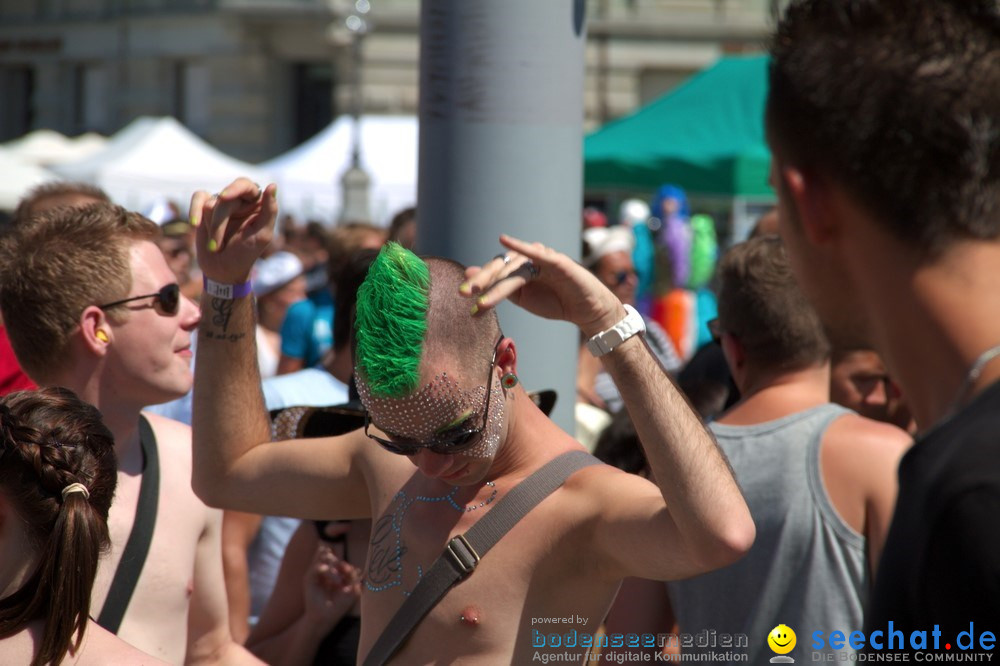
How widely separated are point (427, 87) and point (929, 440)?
1.91m

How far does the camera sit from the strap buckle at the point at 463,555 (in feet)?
7.23

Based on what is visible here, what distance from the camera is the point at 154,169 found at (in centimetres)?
1720

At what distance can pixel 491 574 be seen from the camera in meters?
2.21

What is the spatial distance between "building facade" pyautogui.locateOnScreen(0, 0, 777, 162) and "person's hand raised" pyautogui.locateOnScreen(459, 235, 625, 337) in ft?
58.7

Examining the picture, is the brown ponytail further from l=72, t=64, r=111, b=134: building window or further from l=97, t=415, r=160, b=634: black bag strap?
l=72, t=64, r=111, b=134: building window

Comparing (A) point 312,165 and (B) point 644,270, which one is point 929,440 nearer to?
(B) point 644,270

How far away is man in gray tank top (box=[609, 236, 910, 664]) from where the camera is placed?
2756mm

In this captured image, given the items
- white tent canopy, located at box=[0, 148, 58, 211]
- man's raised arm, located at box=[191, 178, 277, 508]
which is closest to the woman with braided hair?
man's raised arm, located at box=[191, 178, 277, 508]

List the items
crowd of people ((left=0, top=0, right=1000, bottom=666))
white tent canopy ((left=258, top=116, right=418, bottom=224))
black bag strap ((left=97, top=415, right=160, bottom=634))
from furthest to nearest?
1. white tent canopy ((left=258, top=116, right=418, bottom=224))
2. black bag strap ((left=97, top=415, right=160, bottom=634))
3. crowd of people ((left=0, top=0, right=1000, bottom=666))

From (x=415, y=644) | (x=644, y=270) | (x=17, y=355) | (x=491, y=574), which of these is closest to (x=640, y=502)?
(x=491, y=574)

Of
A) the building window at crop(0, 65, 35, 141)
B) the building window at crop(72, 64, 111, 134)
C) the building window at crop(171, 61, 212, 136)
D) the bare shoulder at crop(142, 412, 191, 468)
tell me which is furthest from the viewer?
the building window at crop(0, 65, 35, 141)

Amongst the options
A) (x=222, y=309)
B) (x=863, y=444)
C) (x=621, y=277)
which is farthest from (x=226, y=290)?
(x=621, y=277)

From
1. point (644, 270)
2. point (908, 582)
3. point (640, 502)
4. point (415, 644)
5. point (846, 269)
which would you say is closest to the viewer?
point (908, 582)

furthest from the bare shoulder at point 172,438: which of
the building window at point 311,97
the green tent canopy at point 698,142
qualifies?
the building window at point 311,97
